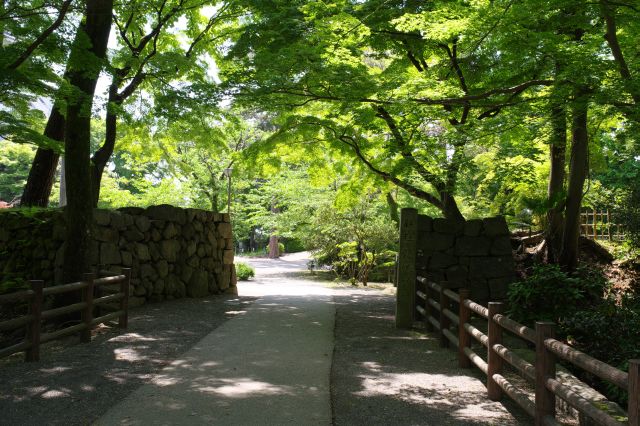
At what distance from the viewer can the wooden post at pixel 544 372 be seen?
3.87 m

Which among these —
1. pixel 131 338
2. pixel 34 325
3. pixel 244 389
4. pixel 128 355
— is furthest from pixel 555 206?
pixel 34 325

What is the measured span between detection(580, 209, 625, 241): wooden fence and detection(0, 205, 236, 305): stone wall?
11031mm

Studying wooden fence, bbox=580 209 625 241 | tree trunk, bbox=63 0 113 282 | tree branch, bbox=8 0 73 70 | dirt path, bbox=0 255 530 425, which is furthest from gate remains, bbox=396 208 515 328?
tree branch, bbox=8 0 73 70

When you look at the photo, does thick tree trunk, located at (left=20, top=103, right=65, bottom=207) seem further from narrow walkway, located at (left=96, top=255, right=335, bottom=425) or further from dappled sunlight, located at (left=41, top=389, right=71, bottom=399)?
dappled sunlight, located at (left=41, top=389, right=71, bottom=399)

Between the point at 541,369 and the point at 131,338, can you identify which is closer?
the point at 541,369

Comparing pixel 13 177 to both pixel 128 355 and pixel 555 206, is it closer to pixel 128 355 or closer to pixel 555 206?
pixel 128 355

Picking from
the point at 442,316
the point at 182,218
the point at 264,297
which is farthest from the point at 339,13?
the point at 264,297

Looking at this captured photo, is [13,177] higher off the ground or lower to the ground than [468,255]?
Result: higher

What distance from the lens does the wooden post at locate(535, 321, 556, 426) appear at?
12.7 ft

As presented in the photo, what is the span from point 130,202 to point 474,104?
62.5 ft

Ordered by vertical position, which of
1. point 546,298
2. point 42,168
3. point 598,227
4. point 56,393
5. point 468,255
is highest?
point 42,168

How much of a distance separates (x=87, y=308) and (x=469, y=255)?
278 inches

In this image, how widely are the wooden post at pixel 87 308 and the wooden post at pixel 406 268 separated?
5.02 meters

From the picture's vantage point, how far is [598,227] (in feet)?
52.5
